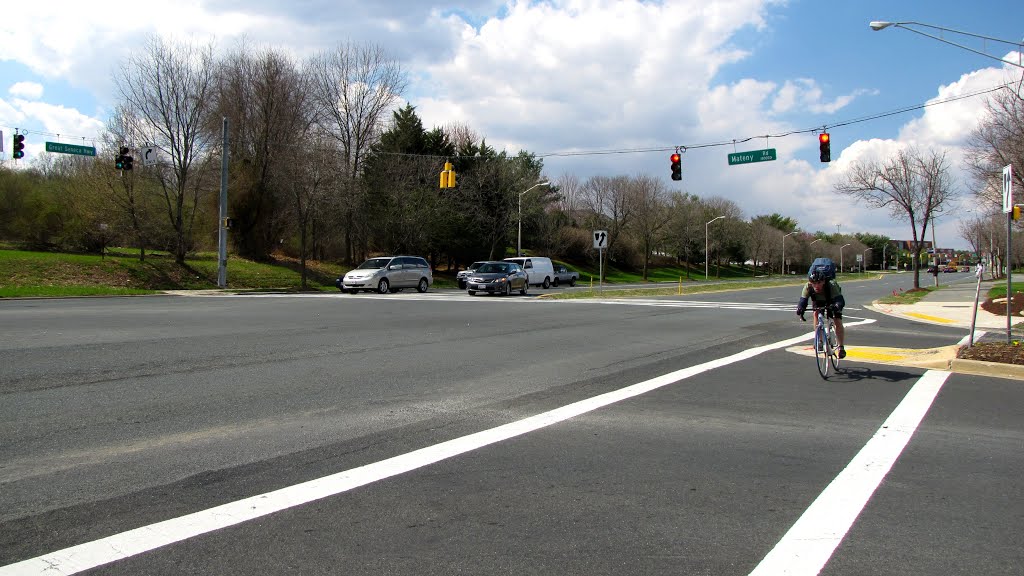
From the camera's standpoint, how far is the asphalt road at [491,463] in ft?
12.0

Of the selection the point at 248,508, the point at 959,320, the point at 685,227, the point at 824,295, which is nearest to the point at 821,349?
the point at 824,295

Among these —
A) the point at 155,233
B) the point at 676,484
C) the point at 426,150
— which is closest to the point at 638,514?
the point at 676,484

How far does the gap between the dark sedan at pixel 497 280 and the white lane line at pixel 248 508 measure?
23.7 m

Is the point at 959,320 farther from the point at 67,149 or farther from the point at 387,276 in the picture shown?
the point at 67,149

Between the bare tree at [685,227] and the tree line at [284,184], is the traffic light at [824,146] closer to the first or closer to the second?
the tree line at [284,184]

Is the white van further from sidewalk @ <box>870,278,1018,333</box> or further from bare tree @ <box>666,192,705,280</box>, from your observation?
bare tree @ <box>666,192,705,280</box>

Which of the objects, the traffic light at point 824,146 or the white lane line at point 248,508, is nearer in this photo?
the white lane line at point 248,508

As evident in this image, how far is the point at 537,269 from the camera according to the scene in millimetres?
41062

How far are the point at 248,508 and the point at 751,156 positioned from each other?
2665cm

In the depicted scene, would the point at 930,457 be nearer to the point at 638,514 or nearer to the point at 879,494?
the point at 879,494

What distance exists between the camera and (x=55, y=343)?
1051 centimetres

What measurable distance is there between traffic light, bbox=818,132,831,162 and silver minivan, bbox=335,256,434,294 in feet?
61.1

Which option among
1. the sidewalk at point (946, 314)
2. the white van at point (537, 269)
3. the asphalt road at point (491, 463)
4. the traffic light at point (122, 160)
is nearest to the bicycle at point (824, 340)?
the asphalt road at point (491, 463)

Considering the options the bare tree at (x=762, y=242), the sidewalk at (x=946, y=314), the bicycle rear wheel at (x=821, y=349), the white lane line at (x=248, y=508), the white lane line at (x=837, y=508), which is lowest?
the sidewalk at (x=946, y=314)
